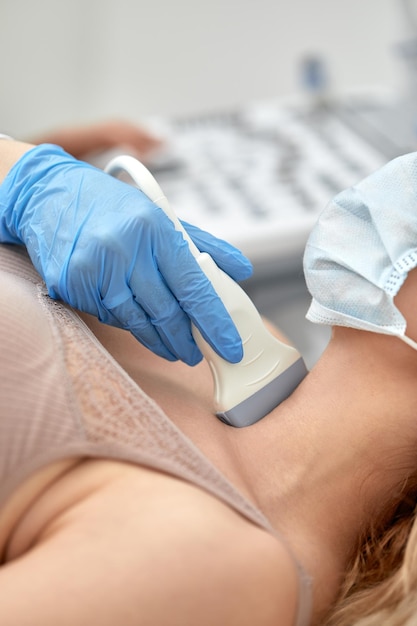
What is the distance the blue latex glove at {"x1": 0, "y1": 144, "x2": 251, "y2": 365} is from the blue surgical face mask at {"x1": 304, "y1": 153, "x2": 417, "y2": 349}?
138 mm

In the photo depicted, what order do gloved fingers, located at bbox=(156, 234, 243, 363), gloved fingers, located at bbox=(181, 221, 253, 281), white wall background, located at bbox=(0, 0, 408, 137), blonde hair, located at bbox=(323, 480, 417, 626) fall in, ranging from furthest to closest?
white wall background, located at bbox=(0, 0, 408, 137), gloved fingers, located at bbox=(181, 221, 253, 281), gloved fingers, located at bbox=(156, 234, 243, 363), blonde hair, located at bbox=(323, 480, 417, 626)

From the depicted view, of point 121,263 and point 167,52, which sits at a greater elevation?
point 167,52

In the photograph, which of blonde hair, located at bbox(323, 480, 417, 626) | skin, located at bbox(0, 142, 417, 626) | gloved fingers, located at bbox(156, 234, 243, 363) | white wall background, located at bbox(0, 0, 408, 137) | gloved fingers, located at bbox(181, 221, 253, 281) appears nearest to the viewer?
skin, located at bbox(0, 142, 417, 626)

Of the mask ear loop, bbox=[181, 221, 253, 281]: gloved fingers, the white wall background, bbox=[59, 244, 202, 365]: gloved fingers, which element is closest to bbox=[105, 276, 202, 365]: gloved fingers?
bbox=[59, 244, 202, 365]: gloved fingers

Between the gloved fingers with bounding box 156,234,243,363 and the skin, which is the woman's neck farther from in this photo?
the gloved fingers with bounding box 156,234,243,363

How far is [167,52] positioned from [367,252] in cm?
198

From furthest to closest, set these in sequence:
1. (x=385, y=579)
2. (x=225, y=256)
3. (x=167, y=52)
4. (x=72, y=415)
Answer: (x=167, y=52) → (x=225, y=256) → (x=385, y=579) → (x=72, y=415)

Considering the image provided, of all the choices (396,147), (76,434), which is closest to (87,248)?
(76,434)

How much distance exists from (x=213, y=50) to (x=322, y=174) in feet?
2.94

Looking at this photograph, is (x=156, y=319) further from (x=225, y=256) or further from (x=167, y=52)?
(x=167, y=52)

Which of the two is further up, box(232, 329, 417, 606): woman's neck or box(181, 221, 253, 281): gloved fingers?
box(181, 221, 253, 281): gloved fingers

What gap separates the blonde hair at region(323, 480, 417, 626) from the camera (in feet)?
2.78

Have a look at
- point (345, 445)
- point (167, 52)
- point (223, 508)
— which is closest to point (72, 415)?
point (223, 508)

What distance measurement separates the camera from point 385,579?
2.96ft
